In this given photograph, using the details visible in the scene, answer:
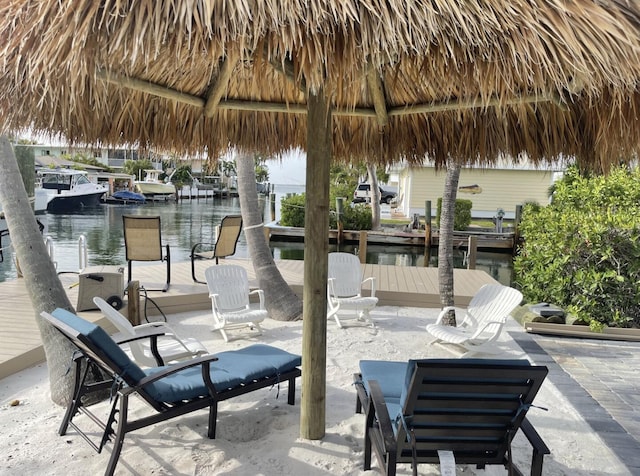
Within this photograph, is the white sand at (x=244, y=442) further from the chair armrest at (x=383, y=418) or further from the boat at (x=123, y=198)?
the boat at (x=123, y=198)

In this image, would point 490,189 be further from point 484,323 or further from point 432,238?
point 484,323

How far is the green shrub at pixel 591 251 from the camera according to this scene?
5.90m

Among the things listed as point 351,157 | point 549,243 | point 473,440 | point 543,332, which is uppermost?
point 351,157

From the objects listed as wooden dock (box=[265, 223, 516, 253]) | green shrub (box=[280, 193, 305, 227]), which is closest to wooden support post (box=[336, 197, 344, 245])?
wooden dock (box=[265, 223, 516, 253])

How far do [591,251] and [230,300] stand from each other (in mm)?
4724

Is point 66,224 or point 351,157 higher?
point 351,157

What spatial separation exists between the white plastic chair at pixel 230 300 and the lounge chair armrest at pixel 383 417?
9.84 feet

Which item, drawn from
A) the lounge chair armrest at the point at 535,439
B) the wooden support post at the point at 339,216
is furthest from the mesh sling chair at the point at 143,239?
the wooden support post at the point at 339,216

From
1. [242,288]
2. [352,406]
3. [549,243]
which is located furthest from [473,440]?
[549,243]

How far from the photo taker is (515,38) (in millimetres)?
1892

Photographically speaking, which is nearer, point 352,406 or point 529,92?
point 529,92

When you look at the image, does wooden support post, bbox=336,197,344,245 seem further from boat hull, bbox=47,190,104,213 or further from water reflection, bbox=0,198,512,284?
boat hull, bbox=47,190,104,213

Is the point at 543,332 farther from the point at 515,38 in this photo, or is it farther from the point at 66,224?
the point at 66,224

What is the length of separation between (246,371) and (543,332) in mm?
4405
